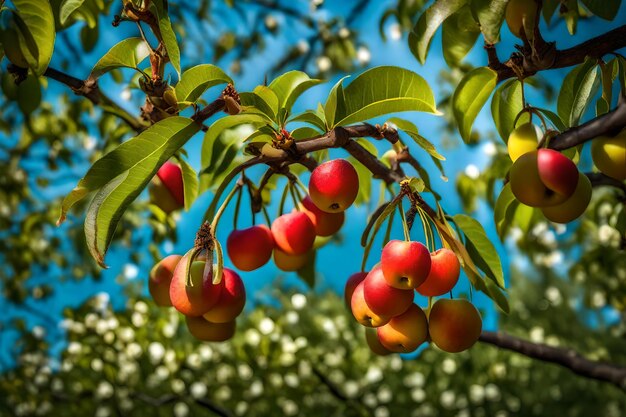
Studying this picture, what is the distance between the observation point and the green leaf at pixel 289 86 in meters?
0.75

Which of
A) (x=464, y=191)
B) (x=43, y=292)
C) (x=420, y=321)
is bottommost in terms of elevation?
(x=420, y=321)

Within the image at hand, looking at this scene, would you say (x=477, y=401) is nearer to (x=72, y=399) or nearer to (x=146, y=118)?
(x=72, y=399)

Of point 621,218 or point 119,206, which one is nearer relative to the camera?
point 119,206

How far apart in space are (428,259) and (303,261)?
0.26m

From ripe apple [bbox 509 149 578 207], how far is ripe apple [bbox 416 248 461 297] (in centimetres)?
11

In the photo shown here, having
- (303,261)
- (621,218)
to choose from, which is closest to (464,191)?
(621,218)

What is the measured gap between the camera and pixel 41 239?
302cm

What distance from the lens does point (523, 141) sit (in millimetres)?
654

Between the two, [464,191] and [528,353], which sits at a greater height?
[464,191]

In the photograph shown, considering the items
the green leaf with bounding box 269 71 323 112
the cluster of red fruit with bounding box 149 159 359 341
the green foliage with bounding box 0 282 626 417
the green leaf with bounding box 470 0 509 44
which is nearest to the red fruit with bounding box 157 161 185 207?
the cluster of red fruit with bounding box 149 159 359 341

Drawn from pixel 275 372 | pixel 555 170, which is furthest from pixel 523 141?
pixel 275 372

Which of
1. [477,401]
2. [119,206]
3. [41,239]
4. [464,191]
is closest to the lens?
[119,206]

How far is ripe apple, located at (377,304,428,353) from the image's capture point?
0.71 meters

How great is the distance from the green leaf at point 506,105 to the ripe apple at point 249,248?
323 millimetres
